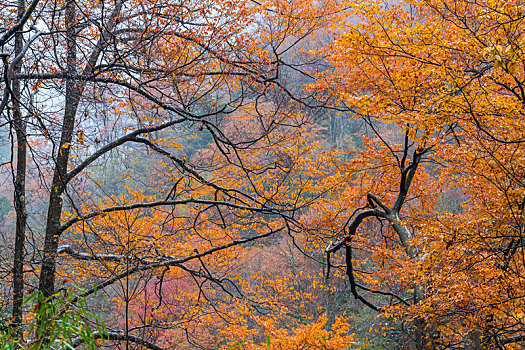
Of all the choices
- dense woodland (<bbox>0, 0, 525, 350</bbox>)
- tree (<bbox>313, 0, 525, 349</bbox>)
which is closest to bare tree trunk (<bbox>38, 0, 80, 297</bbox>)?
dense woodland (<bbox>0, 0, 525, 350</bbox>)

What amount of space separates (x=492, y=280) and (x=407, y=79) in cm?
316

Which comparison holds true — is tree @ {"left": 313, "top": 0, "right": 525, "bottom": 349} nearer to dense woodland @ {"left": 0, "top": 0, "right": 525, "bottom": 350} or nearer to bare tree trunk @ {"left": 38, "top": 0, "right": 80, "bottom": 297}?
dense woodland @ {"left": 0, "top": 0, "right": 525, "bottom": 350}

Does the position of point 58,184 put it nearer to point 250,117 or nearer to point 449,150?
point 250,117

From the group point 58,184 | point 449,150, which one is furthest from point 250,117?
point 449,150

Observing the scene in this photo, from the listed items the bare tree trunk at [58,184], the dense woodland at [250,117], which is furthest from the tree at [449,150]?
the bare tree trunk at [58,184]

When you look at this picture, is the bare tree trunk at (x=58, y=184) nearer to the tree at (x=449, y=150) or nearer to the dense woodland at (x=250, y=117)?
the dense woodland at (x=250, y=117)

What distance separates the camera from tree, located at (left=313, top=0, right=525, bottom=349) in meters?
3.63

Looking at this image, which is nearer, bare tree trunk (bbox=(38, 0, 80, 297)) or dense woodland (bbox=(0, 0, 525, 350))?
dense woodland (bbox=(0, 0, 525, 350))

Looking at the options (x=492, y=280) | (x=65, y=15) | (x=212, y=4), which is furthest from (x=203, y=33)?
(x=492, y=280)

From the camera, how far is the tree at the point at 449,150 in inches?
143

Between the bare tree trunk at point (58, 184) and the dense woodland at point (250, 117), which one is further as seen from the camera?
the bare tree trunk at point (58, 184)

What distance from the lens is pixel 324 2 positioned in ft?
19.5

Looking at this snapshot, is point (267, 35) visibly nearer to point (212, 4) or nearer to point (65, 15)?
point (212, 4)

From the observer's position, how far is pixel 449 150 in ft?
20.1
